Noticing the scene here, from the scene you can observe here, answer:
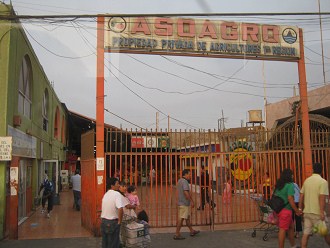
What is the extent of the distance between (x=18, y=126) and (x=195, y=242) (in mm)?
6019

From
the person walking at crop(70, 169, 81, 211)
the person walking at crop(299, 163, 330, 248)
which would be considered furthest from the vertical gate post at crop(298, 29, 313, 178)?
the person walking at crop(70, 169, 81, 211)

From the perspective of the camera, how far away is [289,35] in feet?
38.7

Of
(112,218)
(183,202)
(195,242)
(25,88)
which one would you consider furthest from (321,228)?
(25,88)

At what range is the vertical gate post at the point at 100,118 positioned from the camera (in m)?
9.64

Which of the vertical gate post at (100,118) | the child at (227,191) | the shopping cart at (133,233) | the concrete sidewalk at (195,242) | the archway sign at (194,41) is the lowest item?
the concrete sidewalk at (195,242)

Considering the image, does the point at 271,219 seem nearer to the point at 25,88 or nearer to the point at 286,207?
the point at 286,207

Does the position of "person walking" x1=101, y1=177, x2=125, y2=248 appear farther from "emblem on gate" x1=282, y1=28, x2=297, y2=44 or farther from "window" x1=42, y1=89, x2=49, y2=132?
"window" x1=42, y1=89, x2=49, y2=132

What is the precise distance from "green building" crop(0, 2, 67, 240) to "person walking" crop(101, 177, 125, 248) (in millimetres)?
3540

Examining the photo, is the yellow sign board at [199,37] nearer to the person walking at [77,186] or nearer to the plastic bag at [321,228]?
the plastic bag at [321,228]

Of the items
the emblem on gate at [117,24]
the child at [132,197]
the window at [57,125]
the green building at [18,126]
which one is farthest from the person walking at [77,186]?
the window at [57,125]

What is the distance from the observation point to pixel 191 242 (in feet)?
28.9

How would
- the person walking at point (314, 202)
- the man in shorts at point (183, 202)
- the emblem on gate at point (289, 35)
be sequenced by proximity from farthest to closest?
the emblem on gate at point (289, 35)
the man in shorts at point (183, 202)
the person walking at point (314, 202)

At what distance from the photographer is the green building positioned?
9.37m

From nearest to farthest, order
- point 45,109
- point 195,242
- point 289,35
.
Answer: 1. point 195,242
2. point 289,35
3. point 45,109
